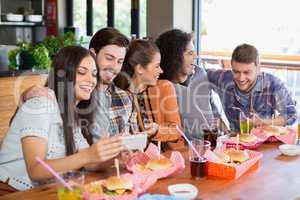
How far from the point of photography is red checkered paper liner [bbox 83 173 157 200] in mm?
1396

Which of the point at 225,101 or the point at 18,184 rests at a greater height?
the point at 225,101

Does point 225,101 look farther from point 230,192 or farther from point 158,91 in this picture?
point 230,192

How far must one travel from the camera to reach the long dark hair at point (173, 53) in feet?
8.96

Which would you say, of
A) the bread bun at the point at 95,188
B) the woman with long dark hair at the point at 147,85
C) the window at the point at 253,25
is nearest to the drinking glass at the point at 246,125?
the woman with long dark hair at the point at 147,85

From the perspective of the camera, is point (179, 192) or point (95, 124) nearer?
point (179, 192)

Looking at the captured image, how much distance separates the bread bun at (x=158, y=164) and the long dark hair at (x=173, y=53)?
108 cm

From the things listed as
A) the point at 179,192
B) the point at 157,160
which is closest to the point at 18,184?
the point at 157,160

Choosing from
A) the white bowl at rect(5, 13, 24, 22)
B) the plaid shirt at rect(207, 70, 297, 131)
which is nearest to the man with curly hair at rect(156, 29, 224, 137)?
the plaid shirt at rect(207, 70, 297, 131)

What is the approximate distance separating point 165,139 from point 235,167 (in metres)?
0.72

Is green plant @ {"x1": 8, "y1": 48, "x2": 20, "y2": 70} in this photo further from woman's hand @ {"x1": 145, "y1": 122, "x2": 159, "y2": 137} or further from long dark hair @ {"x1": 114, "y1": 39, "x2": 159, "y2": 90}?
woman's hand @ {"x1": 145, "y1": 122, "x2": 159, "y2": 137}

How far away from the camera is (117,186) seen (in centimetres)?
143

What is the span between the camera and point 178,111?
8.59ft

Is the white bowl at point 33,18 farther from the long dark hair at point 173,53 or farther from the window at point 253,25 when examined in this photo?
the long dark hair at point 173,53

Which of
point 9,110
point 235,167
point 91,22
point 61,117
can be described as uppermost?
point 91,22
